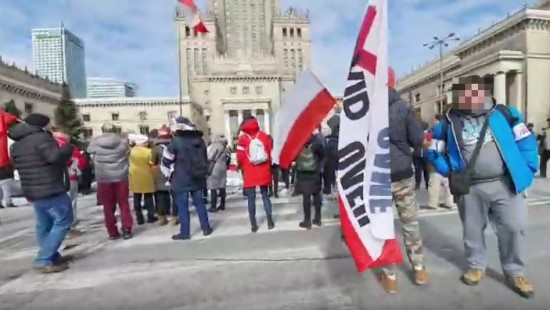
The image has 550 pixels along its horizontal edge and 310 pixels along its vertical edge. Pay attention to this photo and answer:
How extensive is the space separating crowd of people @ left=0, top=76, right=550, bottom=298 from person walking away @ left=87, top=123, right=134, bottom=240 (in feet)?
0.05

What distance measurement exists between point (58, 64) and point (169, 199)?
76.5 m

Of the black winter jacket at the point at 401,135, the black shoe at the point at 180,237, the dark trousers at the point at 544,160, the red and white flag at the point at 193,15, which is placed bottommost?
the black shoe at the point at 180,237

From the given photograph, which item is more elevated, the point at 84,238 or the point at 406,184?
the point at 406,184

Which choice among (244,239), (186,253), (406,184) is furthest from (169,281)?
(406,184)

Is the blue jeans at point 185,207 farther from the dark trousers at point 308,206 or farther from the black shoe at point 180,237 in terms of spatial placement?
the dark trousers at point 308,206

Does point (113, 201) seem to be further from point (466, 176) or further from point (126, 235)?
point (466, 176)

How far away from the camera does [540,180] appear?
11.8 m

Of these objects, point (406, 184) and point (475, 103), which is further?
point (406, 184)

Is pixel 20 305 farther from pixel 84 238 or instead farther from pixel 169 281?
pixel 84 238

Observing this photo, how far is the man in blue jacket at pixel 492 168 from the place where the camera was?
364 centimetres

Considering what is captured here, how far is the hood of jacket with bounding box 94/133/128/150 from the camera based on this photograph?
6.68 meters

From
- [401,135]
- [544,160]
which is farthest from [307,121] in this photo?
[544,160]

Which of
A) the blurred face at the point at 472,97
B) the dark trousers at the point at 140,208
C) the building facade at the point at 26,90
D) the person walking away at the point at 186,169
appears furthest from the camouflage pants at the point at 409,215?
the building facade at the point at 26,90

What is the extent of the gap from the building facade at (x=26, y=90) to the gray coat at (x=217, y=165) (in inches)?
2357
